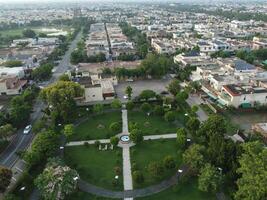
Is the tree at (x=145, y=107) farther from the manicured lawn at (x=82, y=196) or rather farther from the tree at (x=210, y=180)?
the manicured lawn at (x=82, y=196)

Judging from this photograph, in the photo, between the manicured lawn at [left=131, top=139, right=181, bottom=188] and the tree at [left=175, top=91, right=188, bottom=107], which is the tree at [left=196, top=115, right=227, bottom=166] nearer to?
the manicured lawn at [left=131, top=139, right=181, bottom=188]

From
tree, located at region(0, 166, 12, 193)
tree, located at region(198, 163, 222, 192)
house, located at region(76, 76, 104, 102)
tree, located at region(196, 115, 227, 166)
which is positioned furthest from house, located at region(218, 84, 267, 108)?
tree, located at region(0, 166, 12, 193)

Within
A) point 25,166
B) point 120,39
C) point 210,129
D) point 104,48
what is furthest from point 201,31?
point 25,166

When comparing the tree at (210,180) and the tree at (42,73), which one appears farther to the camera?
the tree at (42,73)

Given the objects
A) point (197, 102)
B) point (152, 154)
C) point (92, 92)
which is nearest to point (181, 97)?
point (197, 102)

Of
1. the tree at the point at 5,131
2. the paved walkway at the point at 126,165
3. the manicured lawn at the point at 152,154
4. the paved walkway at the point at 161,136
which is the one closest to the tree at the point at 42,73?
the tree at the point at 5,131
